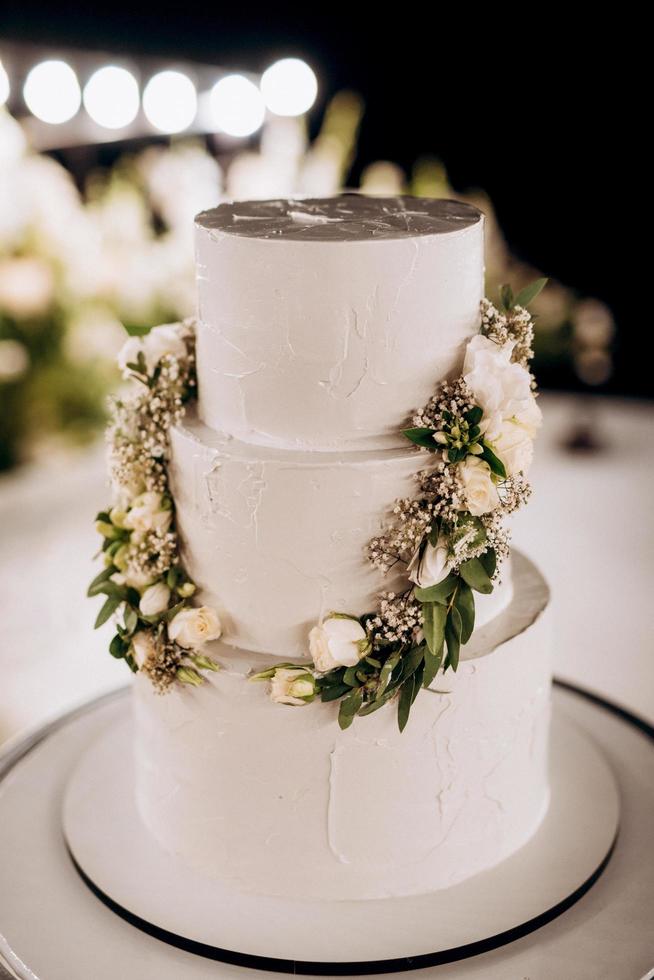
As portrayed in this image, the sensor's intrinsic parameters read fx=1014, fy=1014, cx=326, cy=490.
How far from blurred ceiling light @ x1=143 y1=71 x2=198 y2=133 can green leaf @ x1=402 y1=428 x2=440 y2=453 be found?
4.94 metres

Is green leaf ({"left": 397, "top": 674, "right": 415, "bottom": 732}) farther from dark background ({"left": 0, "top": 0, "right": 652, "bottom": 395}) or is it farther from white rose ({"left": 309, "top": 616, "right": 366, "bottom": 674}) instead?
dark background ({"left": 0, "top": 0, "right": 652, "bottom": 395})

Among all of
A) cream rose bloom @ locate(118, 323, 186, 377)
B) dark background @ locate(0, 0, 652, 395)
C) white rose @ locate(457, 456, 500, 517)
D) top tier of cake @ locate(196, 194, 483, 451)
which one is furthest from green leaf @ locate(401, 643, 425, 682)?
dark background @ locate(0, 0, 652, 395)

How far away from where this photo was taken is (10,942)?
180 centimetres

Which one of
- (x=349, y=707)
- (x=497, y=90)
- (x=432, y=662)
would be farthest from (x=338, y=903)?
(x=497, y=90)

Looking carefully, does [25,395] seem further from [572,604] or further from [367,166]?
[367,166]

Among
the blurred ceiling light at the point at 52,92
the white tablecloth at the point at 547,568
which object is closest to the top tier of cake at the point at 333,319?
the white tablecloth at the point at 547,568

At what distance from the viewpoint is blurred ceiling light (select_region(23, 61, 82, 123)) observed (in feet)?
18.4

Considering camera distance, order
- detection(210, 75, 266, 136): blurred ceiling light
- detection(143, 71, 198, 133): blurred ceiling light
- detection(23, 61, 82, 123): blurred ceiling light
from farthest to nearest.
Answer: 1. detection(210, 75, 266, 136): blurred ceiling light
2. detection(143, 71, 198, 133): blurred ceiling light
3. detection(23, 61, 82, 123): blurred ceiling light

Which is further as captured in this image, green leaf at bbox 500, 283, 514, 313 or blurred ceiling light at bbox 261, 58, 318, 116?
blurred ceiling light at bbox 261, 58, 318, 116

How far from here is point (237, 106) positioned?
243 inches

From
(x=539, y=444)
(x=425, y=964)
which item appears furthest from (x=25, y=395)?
(x=425, y=964)

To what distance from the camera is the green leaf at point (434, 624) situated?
169 centimetres

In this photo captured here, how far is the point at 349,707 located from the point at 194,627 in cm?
31

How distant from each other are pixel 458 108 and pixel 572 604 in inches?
135
